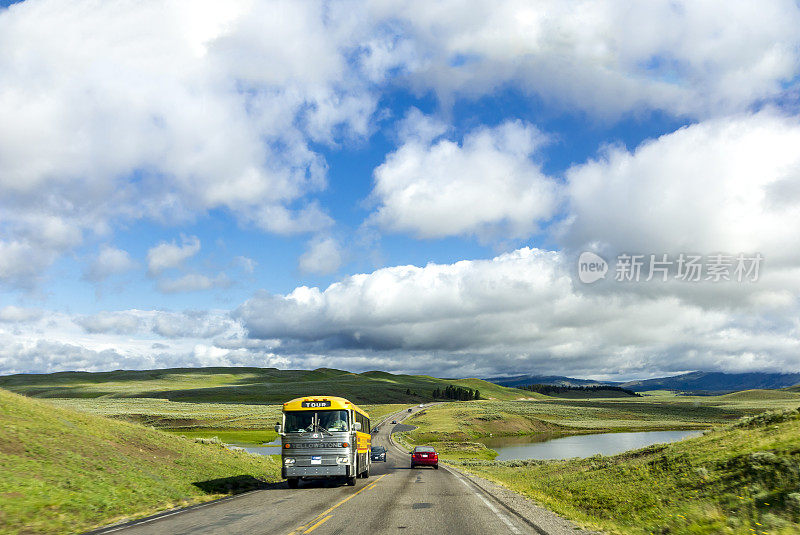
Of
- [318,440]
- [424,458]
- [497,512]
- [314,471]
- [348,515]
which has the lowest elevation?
[424,458]

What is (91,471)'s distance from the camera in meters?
19.6

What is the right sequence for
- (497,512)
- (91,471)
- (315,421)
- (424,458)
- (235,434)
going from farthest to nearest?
(235,434)
(424,458)
(315,421)
(91,471)
(497,512)

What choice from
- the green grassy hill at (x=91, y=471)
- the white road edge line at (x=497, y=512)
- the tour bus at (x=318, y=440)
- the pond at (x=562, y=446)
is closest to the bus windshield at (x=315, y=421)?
the tour bus at (x=318, y=440)

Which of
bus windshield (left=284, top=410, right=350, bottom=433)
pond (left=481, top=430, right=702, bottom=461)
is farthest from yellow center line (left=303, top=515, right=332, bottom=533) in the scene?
pond (left=481, top=430, right=702, bottom=461)

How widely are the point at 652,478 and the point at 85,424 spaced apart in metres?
26.6

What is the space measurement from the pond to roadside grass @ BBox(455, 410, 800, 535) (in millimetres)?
42072

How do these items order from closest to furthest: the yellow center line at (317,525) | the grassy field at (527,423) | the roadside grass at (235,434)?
the yellow center line at (317,525), the roadside grass at (235,434), the grassy field at (527,423)

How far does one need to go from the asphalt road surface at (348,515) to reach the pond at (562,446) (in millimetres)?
48410

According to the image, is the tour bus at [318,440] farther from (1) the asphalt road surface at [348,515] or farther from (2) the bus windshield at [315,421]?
(1) the asphalt road surface at [348,515]

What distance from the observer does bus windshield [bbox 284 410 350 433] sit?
2431cm

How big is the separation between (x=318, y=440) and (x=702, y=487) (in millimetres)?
14868

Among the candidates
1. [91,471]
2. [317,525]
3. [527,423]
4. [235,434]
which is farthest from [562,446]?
[317,525]

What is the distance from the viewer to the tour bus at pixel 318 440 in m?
23.7

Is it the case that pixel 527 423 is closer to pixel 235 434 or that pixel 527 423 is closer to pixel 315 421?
pixel 235 434
